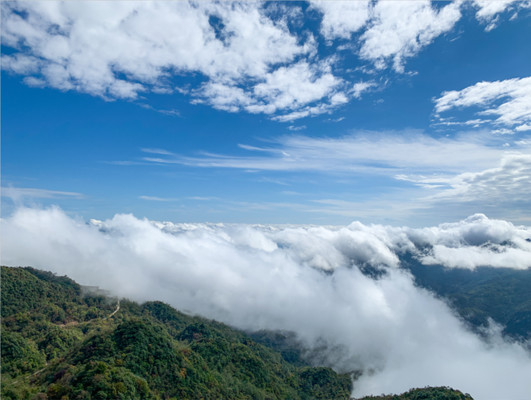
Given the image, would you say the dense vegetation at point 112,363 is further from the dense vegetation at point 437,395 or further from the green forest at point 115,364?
the dense vegetation at point 437,395

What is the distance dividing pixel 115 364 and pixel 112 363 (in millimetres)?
1414

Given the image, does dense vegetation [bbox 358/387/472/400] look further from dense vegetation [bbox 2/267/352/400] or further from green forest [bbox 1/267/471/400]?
dense vegetation [bbox 2/267/352/400]

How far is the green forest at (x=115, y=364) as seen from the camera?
77.4 metres

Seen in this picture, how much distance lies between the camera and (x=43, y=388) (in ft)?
255

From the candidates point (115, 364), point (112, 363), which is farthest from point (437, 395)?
point (112, 363)

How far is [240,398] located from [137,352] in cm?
4333

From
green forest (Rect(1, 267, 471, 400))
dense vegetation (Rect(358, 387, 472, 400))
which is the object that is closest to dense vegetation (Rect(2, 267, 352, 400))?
green forest (Rect(1, 267, 471, 400))

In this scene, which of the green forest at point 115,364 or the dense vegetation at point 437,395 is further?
the dense vegetation at point 437,395

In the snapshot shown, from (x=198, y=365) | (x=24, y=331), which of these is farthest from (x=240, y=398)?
(x=24, y=331)

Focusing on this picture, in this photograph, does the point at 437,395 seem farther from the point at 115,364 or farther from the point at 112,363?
the point at 112,363

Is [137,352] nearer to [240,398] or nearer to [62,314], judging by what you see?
[240,398]

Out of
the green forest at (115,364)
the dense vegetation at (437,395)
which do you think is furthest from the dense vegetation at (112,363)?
the dense vegetation at (437,395)

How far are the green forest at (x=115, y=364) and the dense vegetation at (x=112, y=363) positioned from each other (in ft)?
0.83

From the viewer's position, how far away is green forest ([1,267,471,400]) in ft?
254
